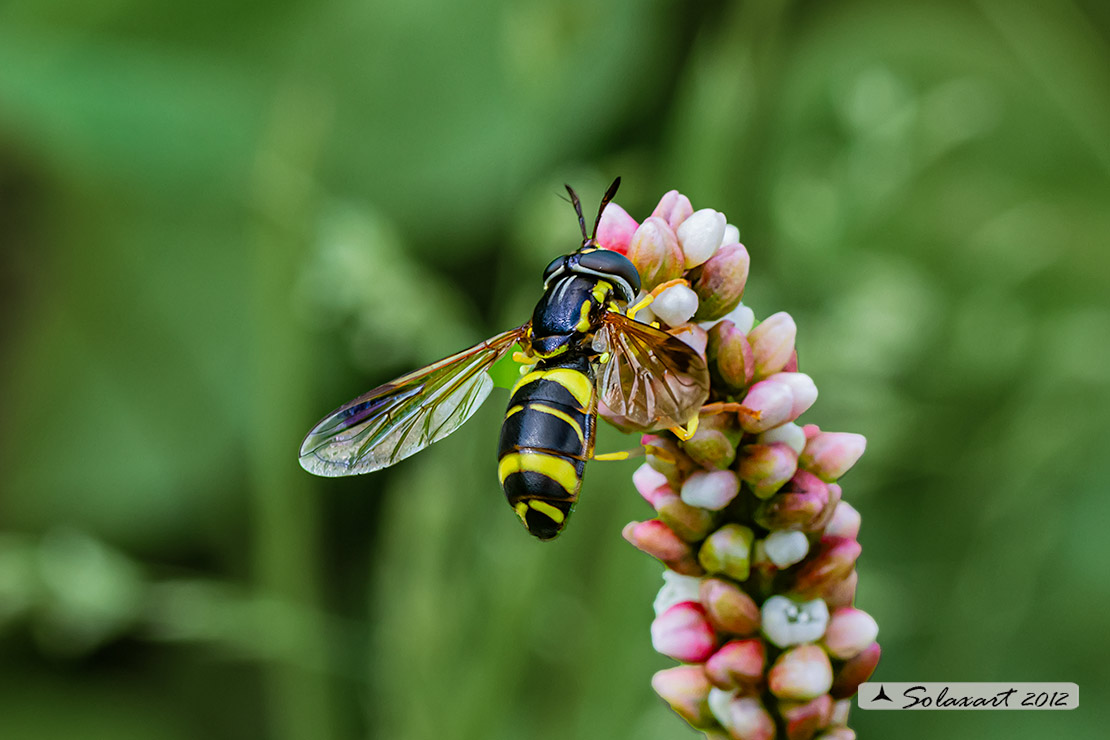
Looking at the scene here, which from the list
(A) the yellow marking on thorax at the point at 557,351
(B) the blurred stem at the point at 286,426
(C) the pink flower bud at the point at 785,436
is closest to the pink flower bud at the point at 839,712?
(C) the pink flower bud at the point at 785,436

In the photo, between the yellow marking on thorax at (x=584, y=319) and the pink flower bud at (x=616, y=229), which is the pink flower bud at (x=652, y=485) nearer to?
the pink flower bud at (x=616, y=229)

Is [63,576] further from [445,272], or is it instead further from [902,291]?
[902,291]

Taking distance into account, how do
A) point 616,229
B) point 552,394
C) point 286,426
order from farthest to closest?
1. point 286,426
2. point 552,394
3. point 616,229

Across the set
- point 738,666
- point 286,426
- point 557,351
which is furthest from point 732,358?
point 286,426

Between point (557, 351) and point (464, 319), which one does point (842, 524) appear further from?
point (464, 319)

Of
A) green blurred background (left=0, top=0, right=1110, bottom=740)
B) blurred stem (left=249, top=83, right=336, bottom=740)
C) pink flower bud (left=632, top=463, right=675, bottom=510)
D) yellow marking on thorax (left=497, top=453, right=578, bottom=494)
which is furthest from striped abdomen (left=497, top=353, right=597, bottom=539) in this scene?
blurred stem (left=249, top=83, right=336, bottom=740)

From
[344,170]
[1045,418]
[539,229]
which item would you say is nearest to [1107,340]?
[1045,418]

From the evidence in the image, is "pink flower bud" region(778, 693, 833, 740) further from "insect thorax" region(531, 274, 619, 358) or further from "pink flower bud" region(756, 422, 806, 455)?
"insect thorax" region(531, 274, 619, 358)

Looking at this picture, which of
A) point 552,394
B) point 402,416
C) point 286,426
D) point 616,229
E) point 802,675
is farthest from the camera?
point 286,426
